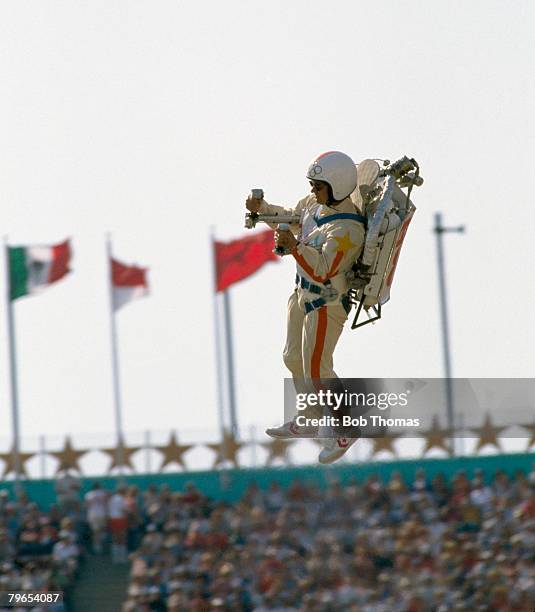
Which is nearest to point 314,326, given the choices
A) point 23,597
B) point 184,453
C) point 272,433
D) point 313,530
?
point 272,433

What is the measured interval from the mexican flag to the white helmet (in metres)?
19.2

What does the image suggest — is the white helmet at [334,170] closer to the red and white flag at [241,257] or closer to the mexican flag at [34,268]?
the red and white flag at [241,257]

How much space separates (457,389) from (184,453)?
458 inches

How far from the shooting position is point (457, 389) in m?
20.2

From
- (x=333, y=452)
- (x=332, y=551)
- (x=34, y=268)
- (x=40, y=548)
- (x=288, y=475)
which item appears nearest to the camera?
(x=333, y=452)

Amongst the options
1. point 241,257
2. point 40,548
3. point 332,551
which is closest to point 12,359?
point 241,257

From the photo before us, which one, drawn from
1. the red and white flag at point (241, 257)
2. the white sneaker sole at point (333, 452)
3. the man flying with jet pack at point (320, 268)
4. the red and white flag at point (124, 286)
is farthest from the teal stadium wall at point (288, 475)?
the man flying with jet pack at point (320, 268)

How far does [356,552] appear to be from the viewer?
82.1ft

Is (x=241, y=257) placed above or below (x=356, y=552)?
above

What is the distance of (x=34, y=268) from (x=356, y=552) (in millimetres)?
12077

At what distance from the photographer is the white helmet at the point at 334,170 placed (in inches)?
644

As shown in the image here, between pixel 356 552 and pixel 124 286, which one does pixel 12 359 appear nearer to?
pixel 124 286

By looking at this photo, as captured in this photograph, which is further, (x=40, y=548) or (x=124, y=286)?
(x=124, y=286)

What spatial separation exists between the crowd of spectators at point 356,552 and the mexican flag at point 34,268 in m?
9.59
